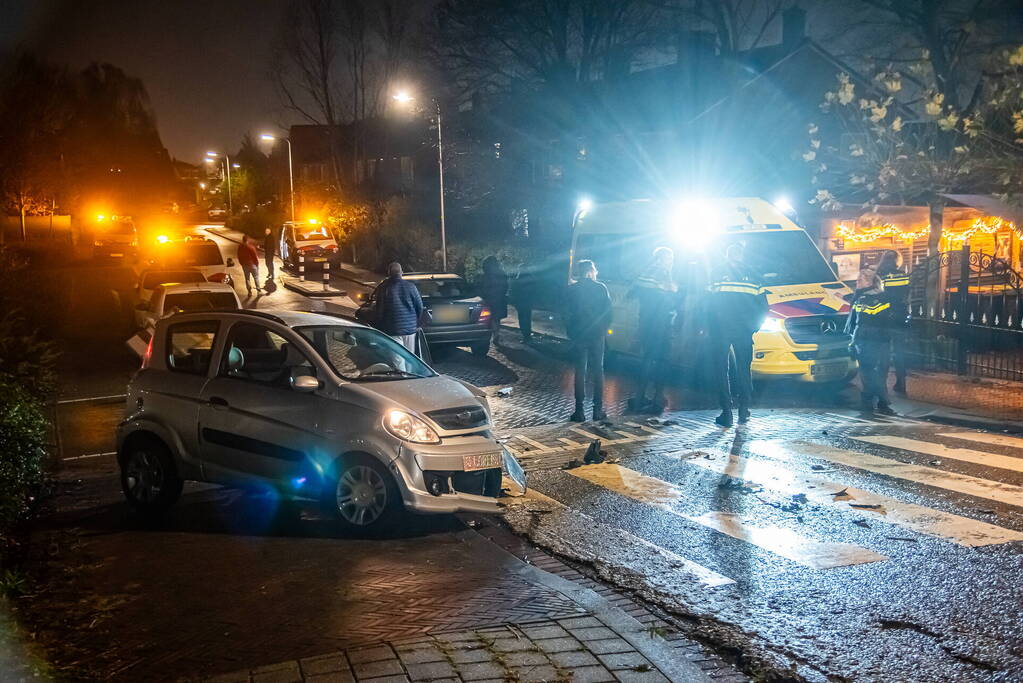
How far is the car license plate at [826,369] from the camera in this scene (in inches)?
506

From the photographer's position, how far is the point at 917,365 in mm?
15789

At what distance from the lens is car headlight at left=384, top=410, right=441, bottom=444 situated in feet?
24.1

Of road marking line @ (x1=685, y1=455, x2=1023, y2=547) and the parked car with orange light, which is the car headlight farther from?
the parked car with orange light

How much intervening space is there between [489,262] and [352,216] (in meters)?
28.5

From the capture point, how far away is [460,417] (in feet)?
25.3

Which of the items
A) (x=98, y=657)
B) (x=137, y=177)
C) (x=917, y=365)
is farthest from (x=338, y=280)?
(x=137, y=177)

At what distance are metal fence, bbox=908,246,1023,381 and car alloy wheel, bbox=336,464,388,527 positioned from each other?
28.2 ft

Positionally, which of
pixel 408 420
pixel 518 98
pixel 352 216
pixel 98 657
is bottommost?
pixel 98 657

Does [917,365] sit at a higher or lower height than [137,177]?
lower

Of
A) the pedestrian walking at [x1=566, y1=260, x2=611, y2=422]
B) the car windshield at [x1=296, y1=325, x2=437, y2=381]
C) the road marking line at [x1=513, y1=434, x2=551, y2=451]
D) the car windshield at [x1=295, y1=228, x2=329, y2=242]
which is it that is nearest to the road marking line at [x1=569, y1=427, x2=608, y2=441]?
the pedestrian walking at [x1=566, y1=260, x2=611, y2=422]

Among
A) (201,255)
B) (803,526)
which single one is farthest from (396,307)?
(201,255)

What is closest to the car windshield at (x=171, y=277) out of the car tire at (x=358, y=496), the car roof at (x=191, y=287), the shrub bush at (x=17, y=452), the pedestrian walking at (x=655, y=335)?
the car roof at (x=191, y=287)

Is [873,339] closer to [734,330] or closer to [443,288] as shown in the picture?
[734,330]

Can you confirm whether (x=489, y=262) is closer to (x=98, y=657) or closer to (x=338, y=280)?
(x=98, y=657)
